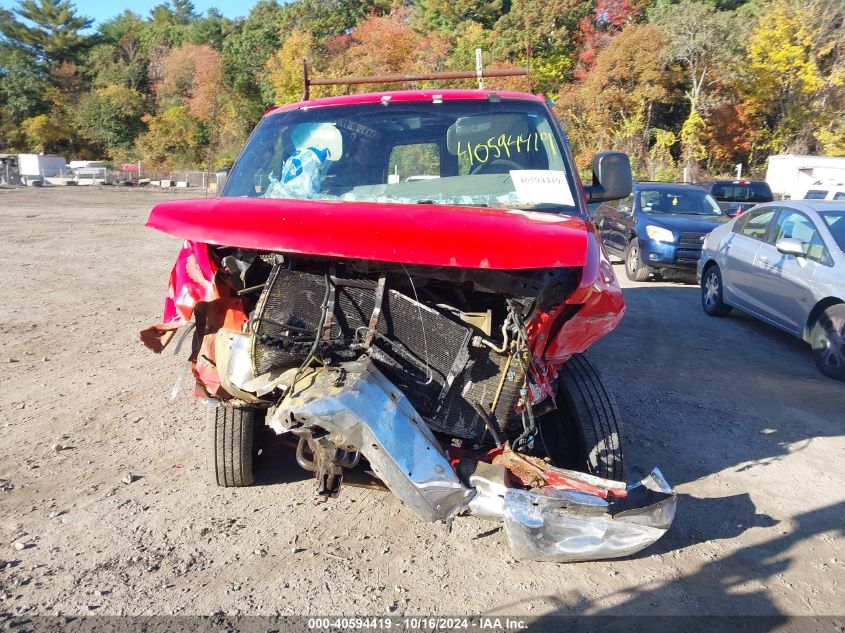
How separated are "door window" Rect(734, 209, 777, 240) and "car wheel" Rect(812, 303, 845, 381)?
5.52 ft

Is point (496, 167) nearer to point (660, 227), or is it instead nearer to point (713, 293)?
point (713, 293)

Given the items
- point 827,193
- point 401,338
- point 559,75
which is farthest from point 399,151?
point 559,75

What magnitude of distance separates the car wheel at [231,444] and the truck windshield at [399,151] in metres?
1.29

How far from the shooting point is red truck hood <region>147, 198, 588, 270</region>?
8.64 ft

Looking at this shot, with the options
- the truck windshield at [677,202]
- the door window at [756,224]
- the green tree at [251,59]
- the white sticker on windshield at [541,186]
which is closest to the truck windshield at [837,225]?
the door window at [756,224]

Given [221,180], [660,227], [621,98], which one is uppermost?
[621,98]

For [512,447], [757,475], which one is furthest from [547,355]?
[757,475]

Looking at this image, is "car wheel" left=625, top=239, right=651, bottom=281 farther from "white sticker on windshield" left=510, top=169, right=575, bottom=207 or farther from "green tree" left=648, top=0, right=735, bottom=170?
"green tree" left=648, top=0, right=735, bottom=170

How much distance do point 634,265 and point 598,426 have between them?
26.9ft

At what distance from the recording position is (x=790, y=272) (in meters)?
7.10

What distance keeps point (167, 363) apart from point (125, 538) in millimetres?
2888

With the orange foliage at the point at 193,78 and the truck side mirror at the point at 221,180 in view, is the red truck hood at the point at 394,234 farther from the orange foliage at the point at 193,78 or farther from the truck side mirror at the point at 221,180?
the orange foliage at the point at 193,78

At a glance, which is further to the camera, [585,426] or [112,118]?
[112,118]

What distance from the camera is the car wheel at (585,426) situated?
3.61 metres
